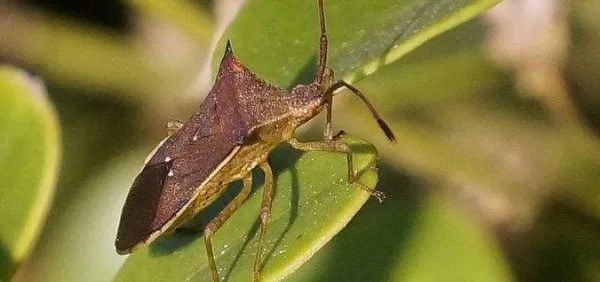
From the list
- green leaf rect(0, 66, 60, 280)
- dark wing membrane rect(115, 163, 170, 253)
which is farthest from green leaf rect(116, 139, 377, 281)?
green leaf rect(0, 66, 60, 280)

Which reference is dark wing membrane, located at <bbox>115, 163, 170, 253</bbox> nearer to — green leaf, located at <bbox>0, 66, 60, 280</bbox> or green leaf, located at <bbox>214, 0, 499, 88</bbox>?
green leaf, located at <bbox>0, 66, 60, 280</bbox>

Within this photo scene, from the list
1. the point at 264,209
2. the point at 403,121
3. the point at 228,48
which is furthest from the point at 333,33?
the point at 403,121

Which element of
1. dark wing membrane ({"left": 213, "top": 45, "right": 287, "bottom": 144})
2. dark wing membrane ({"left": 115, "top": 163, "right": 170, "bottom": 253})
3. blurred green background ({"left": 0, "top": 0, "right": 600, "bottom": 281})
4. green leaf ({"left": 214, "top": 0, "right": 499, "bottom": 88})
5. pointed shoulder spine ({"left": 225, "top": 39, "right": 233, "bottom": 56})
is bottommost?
blurred green background ({"left": 0, "top": 0, "right": 600, "bottom": 281})

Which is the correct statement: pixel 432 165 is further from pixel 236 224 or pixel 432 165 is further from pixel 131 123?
pixel 131 123

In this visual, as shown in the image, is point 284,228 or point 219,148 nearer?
point 284,228

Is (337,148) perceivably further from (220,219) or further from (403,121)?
(403,121)

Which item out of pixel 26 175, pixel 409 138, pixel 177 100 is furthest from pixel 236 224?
pixel 177 100
